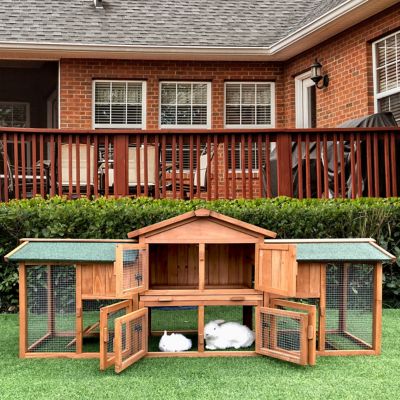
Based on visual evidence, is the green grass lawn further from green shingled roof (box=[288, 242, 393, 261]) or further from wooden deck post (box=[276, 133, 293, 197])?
wooden deck post (box=[276, 133, 293, 197])

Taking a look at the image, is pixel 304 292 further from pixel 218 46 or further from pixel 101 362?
pixel 218 46

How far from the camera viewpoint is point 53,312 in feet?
14.4

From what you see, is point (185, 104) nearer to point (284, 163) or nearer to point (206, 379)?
point (284, 163)

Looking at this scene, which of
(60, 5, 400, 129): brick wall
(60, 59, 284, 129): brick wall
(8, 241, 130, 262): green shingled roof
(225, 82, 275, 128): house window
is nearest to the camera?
(8, 241, 130, 262): green shingled roof

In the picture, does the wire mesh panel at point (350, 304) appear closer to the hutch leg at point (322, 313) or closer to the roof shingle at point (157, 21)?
the hutch leg at point (322, 313)

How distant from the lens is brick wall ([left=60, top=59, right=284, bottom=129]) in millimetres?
10852

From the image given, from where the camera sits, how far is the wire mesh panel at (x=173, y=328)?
4270 millimetres

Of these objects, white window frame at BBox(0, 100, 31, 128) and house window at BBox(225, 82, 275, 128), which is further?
white window frame at BBox(0, 100, 31, 128)

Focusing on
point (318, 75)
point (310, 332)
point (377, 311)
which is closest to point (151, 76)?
point (318, 75)

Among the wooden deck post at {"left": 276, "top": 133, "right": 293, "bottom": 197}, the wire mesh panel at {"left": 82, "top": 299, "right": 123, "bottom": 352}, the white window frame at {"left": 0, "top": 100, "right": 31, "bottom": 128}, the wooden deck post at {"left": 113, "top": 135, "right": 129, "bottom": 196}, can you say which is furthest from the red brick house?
the wire mesh panel at {"left": 82, "top": 299, "right": 123, "bottom": 352}

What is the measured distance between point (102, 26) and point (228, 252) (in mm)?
7297

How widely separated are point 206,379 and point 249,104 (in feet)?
27.1

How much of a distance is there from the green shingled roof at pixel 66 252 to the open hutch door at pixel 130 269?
0.52 ft

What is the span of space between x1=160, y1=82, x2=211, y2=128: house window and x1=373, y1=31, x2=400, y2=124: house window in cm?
322
